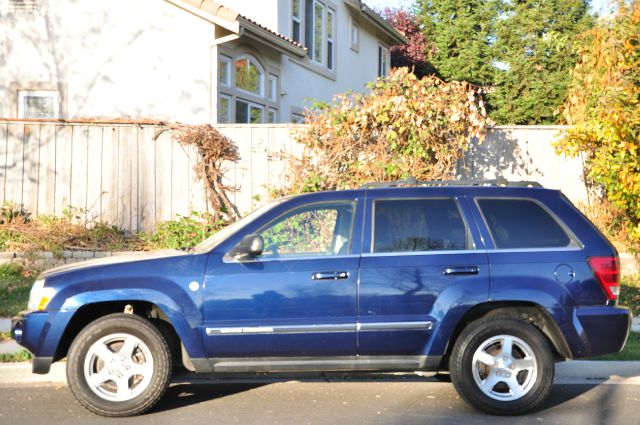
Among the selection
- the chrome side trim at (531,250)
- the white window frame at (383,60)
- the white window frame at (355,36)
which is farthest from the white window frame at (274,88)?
the chrome side trim at (531,250)

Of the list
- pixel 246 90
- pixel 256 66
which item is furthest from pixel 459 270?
pixel 256 66

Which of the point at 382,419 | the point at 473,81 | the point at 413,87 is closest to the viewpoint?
the point at 382,419

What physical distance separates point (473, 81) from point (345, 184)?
23.3m

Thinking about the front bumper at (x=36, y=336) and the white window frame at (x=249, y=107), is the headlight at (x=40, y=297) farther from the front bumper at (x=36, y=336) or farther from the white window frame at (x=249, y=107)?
the white window frame at (x=249, y=107)

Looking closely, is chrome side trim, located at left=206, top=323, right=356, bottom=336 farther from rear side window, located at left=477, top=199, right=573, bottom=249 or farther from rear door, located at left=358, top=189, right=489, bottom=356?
rear side window, located at left=477, top=199, right=573, bottom=249

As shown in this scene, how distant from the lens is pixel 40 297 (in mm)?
6457

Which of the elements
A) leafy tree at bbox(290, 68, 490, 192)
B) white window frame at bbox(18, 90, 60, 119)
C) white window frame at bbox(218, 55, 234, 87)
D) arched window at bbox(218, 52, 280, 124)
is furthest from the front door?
white window frame at bbox(18, 90, 60, 119)

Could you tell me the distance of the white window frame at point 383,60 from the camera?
1137 inches

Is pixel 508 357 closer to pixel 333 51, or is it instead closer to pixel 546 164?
pixel 546 164

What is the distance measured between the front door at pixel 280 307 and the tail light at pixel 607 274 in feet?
6.17

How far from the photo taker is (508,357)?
648 centimetres

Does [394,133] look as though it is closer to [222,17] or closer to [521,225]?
[222,17]

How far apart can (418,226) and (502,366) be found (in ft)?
4.19

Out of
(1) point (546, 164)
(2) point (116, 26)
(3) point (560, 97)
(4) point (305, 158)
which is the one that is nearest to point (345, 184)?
(4) point (305, 158)
